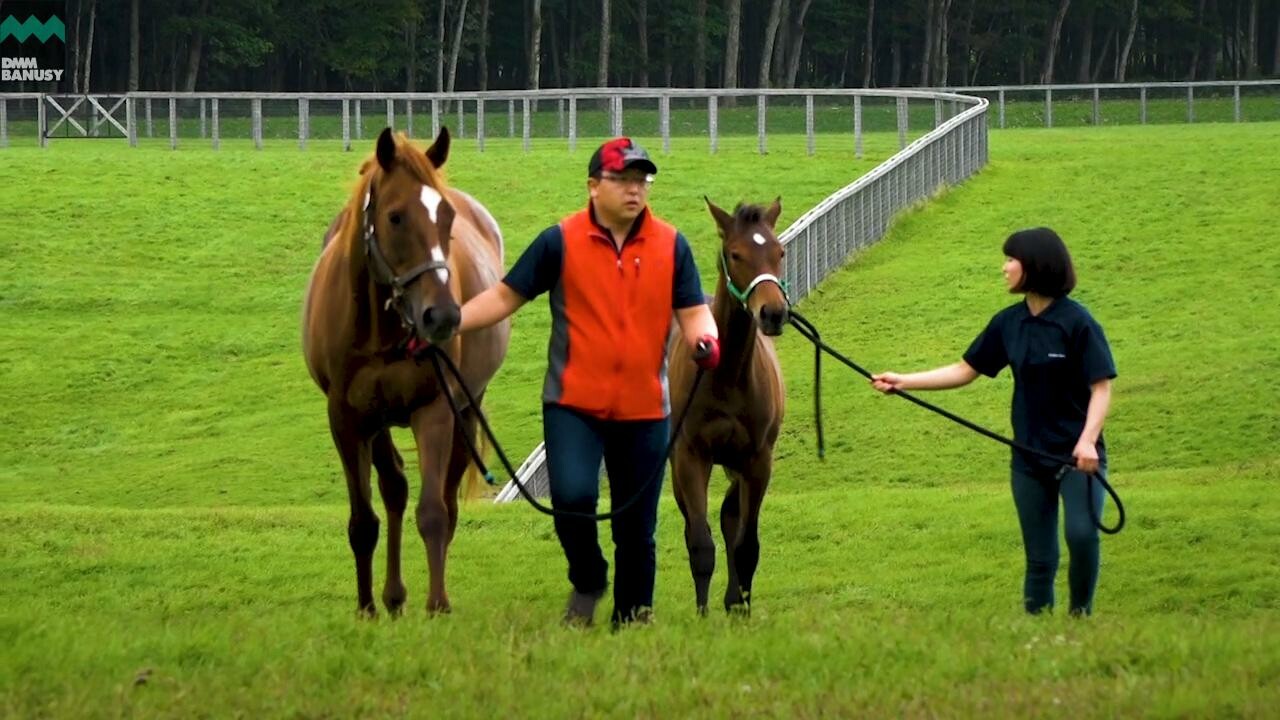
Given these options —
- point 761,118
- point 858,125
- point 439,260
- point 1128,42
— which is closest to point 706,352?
point 439,260

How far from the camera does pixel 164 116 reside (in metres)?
42.9

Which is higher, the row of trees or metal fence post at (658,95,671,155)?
the row of trees

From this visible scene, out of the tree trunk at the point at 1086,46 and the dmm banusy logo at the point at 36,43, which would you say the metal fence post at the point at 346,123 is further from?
the tree trunk at the point at 1086,46

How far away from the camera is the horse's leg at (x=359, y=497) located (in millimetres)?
9633

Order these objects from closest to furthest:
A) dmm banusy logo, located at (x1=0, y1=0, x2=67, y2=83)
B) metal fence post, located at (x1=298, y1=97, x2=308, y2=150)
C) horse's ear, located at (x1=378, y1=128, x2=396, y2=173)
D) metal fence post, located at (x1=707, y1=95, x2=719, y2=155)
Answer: horse's ear, located at (x1=378, y1=128, x2=396, y2=173)
metal fence post, located at (x1=707, y1=95, x2=719, y2=155)
dmm banusy logo, located at (x1=0, y1=0, x2=67, y2=83)
metal fence post, located at (x1=298, y1=97, x2=308, y2=150)

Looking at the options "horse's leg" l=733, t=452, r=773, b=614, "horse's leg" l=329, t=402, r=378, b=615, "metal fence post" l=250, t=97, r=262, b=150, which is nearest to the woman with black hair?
"horse's leg" l=733, t=452, r=773, b=614

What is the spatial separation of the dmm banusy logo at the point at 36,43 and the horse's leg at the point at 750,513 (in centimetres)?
2908

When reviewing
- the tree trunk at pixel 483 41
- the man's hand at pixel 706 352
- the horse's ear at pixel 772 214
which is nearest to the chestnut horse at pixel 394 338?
the man's hand at pixel 706 352

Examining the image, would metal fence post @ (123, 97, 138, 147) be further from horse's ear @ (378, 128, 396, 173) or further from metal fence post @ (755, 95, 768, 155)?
horse's ear @ (378, 128, 396, 173)

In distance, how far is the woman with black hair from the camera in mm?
8320

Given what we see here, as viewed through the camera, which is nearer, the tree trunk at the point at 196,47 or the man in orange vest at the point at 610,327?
the man in orange vest at the point at 610,327

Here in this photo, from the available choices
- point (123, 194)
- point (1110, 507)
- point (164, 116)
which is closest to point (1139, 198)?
point (123, 194)

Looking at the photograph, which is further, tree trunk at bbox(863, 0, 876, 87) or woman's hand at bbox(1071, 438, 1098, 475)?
tree trunk at bbox(863, 0, 876, 87)

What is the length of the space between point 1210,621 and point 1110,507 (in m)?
5.46
